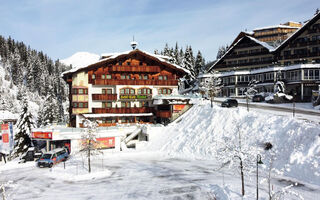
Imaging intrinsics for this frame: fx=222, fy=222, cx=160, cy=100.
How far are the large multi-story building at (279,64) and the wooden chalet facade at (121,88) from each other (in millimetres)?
21328

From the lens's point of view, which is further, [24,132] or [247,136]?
[24,132]

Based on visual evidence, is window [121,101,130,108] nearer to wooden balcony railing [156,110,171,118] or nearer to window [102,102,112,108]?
window [102,102,112,108]

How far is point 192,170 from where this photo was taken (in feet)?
76.5

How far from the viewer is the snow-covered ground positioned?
17.4 meters

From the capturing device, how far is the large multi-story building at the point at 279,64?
46875mm

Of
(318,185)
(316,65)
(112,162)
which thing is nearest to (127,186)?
(112,162)

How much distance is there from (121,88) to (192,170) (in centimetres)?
2642

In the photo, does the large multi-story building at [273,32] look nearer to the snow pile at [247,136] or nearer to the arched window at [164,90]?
the arched window at [164,90]

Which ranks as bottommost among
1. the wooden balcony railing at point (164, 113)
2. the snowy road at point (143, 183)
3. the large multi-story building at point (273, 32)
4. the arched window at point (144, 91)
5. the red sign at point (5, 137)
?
the snowy road at point (143, 183)

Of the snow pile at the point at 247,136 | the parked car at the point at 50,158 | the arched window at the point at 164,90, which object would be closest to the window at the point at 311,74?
the snow pile at the point at 247,136

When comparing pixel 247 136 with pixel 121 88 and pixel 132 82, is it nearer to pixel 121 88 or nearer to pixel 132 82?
pixel 132 82

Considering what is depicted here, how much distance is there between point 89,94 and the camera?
1711 inches

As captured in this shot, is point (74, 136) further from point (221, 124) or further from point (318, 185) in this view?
point (318, 185)

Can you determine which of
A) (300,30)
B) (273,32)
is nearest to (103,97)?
(300,30)
